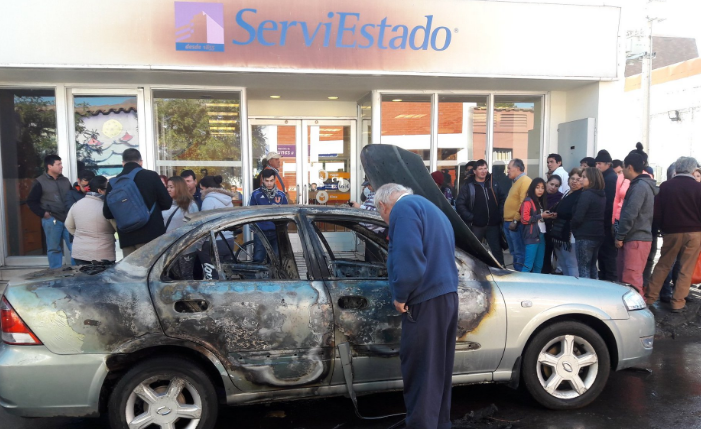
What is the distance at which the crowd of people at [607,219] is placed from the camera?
631 centimetres

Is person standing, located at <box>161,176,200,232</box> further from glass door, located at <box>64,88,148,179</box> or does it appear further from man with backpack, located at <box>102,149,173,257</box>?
glass door, located at <box>64,88,148,179</box>

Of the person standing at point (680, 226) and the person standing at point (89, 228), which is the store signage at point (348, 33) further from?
the person standing at point (680, 226)

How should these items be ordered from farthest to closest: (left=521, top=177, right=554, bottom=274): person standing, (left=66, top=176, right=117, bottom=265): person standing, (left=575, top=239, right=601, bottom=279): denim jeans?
(left=521, top=177, right=554, bottom=274): person standing, (left=575, top=239, right=601, bottom=279): denim jeans, (left=66, top=176, right=117, bottom=265): person standing

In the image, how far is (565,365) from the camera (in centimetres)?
385

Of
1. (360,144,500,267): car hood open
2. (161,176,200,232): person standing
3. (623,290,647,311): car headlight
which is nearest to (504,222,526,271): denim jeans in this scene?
(623,290,647,311): car headlight

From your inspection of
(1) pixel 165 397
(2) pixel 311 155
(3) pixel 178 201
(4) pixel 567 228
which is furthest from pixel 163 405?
(2) pixel 311 155

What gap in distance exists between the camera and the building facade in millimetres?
7578

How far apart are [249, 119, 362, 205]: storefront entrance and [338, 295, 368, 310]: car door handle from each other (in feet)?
23.1

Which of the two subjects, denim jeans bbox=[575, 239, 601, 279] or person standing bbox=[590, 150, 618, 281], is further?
person standing bbox=[590, 150, 618, 281]

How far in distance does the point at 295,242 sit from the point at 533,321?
6.46 ft

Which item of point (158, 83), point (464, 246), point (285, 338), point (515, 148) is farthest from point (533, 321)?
point (158, 83)

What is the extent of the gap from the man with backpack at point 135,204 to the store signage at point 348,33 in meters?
3.33

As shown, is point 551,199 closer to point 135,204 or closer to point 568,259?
point 568,259

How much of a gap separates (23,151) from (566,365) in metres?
9.15
